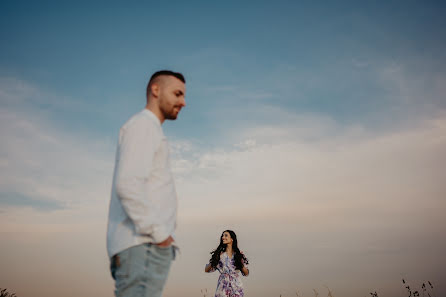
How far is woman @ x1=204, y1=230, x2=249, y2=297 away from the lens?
34.1 feet

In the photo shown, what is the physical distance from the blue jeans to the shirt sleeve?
119 mm

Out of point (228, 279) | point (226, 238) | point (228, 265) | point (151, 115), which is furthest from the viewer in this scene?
point (226, 238)

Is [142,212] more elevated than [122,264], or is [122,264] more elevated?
[142,212]

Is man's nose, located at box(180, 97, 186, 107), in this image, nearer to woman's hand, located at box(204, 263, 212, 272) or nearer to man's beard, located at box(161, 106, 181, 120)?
man's beard, located at box(161, 106, 181, 120)

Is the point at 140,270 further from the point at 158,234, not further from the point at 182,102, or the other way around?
the point at 182,102

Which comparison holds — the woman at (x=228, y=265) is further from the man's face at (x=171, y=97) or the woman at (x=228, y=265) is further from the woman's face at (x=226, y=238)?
the man's face at (x=171, y=97)

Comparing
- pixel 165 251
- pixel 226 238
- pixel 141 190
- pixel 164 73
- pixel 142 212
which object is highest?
pixel 226 238

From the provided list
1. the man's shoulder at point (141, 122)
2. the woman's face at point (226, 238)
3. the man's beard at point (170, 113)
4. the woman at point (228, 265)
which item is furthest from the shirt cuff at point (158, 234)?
the woman's face at point (226, 238)

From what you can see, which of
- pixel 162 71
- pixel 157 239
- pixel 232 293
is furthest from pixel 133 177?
pixel 232 293

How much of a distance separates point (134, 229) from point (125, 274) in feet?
0.93

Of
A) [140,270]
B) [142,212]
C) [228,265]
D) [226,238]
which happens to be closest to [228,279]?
[228,265]

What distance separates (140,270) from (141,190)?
51 cm

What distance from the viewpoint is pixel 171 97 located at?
114 inches

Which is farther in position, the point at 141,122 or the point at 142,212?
the point at 141,122
